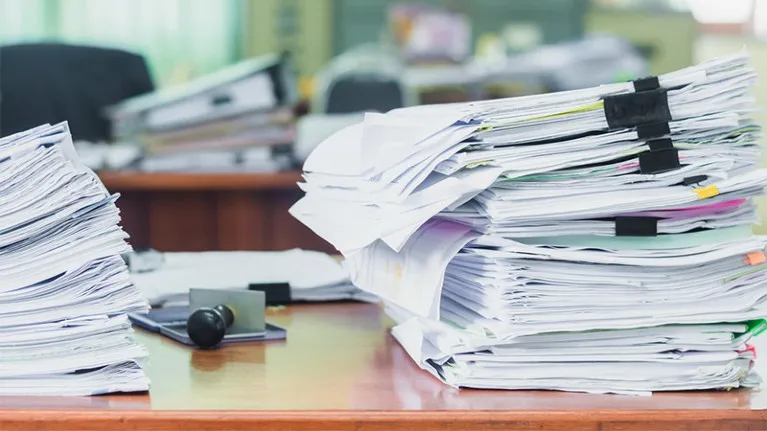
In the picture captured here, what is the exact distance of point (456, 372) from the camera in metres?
0.86

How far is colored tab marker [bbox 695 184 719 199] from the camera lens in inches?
33.5

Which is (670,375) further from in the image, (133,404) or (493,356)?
(133,404)

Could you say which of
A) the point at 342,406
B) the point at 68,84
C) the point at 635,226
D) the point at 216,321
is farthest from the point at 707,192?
the point at 68,84

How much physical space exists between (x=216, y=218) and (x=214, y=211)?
2 cm

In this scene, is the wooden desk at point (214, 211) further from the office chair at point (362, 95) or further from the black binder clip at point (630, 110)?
the black binder clip at point (630, 110)

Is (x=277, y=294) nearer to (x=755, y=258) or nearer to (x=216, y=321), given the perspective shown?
Answer: (x=216, y=321)

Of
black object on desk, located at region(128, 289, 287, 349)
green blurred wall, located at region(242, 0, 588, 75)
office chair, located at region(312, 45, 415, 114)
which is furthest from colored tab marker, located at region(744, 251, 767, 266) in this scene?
green blurred wall, located at region(242, 0, 588, 75)

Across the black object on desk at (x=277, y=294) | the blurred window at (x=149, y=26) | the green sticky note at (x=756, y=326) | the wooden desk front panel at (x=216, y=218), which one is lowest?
the wooden desk front panel at (x=216, y=218)

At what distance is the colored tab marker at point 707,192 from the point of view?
0.85m

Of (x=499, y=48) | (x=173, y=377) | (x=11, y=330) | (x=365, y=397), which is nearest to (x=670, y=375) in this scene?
(x=365, y=397)

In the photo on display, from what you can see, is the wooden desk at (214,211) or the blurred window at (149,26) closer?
the wooden desk at (214,211)

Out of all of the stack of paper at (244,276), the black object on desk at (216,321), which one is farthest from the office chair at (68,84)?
the black object on desk at (216,321)

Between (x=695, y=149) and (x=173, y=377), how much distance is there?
449 mm

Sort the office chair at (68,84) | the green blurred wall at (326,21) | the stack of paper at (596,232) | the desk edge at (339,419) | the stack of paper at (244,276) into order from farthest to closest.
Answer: the green blurred wall at (326,21) < the office chair at (68,84) < the stack of paper at (244,276) < the stack of paper at (596,232) < the desk edge at (339,419)
